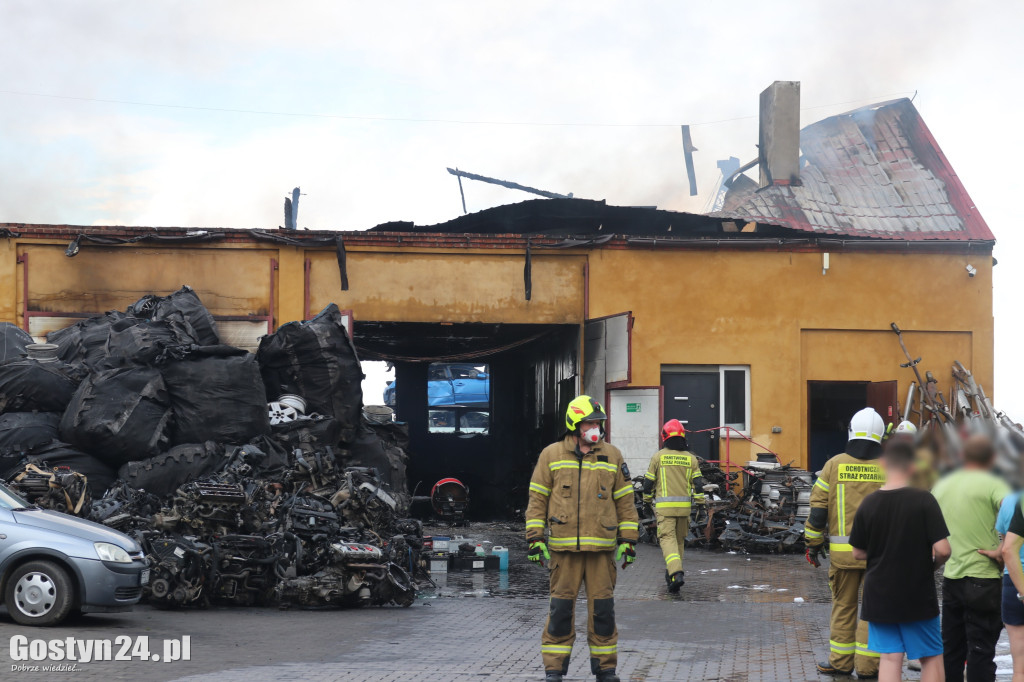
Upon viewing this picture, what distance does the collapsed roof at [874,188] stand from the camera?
851 inches

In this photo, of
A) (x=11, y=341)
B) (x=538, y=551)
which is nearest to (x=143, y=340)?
(x=11, y=341)

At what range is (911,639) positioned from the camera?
567cm

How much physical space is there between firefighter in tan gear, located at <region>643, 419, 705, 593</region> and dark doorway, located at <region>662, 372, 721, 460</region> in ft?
25.4

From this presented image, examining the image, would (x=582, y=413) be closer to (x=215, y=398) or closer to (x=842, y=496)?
(x=842, y=496)

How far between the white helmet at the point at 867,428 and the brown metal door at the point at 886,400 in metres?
12.7

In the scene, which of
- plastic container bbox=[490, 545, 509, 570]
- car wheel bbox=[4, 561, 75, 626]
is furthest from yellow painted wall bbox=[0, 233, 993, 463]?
car wheel bbox=[4, 561, 75, 626]

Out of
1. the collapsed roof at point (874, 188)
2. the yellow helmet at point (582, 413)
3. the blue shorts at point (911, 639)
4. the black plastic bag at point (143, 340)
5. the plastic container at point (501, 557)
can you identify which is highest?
the collapsed roof at point (874, 188)

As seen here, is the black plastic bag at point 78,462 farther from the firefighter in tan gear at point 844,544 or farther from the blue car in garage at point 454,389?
the blue car in garage at point 454,389

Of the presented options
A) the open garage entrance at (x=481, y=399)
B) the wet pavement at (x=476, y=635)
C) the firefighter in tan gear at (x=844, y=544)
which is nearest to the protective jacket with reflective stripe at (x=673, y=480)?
the wet pavement at (x=476, y=635)

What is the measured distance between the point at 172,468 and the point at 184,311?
5229 millimetres

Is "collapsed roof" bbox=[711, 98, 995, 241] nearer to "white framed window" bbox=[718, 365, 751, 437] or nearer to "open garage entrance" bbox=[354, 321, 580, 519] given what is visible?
"white framed window" bbox=[718, 365, 751, 437]

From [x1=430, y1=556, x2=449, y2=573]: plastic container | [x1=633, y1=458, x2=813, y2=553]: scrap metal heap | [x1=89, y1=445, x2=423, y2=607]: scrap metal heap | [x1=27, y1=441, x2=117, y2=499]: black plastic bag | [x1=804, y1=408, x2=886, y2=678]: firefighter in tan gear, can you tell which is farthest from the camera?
[x1=633, y1=458, x2=813, y2=553]: scrap metal heap

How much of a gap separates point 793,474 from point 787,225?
5615 millimetres

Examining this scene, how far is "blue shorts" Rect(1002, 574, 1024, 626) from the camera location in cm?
618
